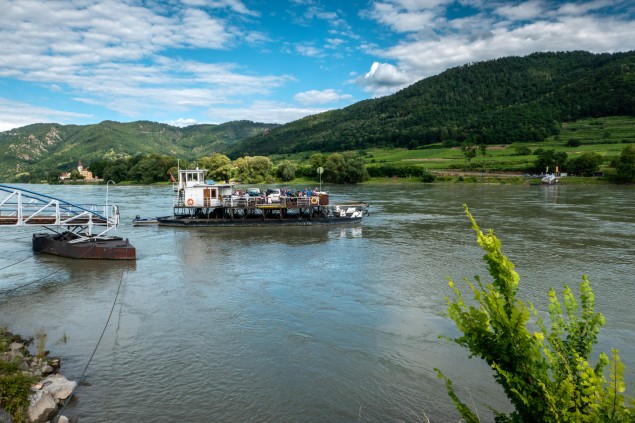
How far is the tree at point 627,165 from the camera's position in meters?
92.2

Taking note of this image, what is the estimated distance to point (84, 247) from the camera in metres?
31.1

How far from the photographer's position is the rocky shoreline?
1177 cm

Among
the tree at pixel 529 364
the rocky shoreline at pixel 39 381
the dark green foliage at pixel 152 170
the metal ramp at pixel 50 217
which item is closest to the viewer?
the tree at pixel 529 364

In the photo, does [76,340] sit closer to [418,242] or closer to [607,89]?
[418,242]

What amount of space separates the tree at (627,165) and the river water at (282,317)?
6258 cm

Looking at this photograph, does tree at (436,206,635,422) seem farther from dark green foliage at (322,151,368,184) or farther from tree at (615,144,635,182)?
dark green foliage at (322,151,368,184)

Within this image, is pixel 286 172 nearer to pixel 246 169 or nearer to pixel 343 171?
pixel 246 169

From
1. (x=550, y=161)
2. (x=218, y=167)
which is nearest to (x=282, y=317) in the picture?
(x=550, y=161)

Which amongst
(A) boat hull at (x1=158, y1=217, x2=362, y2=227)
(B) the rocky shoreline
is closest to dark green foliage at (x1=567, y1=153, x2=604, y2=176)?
(A) boat hull at (x1=158, y1=217, x2=362, y2=227)

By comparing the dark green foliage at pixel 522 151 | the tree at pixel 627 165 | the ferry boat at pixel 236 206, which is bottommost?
the ferry boat at pixel 236 206

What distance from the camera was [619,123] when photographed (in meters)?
143

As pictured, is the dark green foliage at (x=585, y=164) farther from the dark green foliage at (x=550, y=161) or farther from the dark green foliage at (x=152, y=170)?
the dark green foliage at (x=152, y=170)

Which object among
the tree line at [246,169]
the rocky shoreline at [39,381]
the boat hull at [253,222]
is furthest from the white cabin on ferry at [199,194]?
the tree line at [246,169]

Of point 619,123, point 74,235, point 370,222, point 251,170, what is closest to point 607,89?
point 619,123
